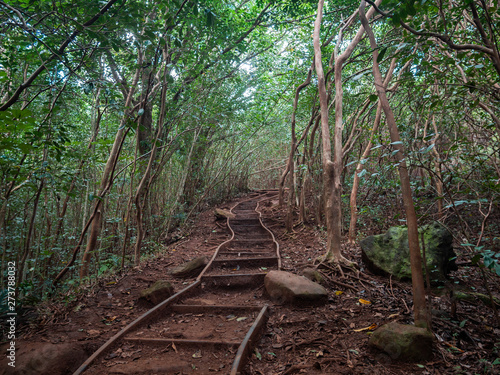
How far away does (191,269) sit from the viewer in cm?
523

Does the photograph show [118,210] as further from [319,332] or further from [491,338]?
[491,338]

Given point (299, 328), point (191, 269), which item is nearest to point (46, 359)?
point (299, 328)

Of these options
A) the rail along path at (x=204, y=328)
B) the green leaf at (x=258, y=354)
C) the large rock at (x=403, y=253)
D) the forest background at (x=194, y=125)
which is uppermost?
the forest background at (x=194, y=125)

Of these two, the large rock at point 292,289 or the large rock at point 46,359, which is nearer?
the large rock at point 46,359

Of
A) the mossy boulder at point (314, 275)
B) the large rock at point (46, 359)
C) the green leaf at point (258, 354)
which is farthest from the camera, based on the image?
the mossy boulder at point (314, 275)

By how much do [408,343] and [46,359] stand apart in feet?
9.80

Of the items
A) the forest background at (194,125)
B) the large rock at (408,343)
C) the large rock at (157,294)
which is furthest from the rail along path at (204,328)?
the forest background at (194,125)

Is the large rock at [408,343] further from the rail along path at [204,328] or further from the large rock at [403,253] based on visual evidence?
the large rock at [403,253]

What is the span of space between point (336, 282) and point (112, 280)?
345 cm

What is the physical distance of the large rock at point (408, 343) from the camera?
242 cm

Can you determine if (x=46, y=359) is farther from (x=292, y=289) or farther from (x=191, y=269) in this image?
(x=191, y=269)

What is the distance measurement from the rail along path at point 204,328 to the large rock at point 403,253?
62.3 inches

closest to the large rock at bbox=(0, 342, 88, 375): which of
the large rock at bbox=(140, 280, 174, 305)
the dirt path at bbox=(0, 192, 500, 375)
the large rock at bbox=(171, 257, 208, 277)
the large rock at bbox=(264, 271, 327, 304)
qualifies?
the dirt path at bbox=(0, 192, 500, 375)

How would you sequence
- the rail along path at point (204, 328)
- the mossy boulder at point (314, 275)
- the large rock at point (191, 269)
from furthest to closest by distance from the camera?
1. the large rock at point (191, 269)
2. the mossy boulder at point (314, 275)
3. the rail along path at point (204, 328)
